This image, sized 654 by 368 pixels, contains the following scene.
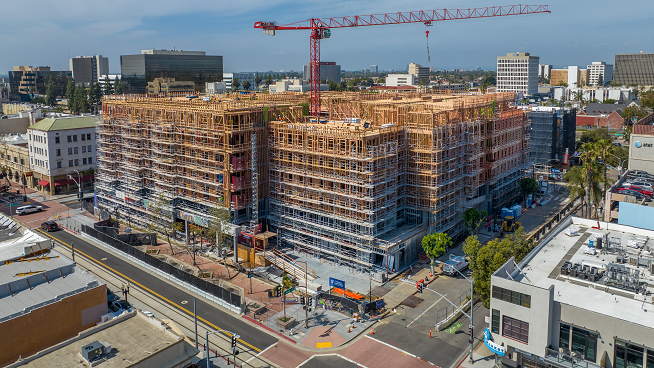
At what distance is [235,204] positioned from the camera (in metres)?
77.6

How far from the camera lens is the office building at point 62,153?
11356 cm

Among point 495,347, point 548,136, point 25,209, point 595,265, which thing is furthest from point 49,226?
point 548,136

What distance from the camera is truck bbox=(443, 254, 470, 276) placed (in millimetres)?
67938

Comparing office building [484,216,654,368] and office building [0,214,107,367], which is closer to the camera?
office building [484,216,654,368]

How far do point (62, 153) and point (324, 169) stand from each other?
75.0 m

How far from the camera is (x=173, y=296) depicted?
63.9 m

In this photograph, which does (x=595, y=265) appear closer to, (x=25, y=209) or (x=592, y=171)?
(x=592, y=171)

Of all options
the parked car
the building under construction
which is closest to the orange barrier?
the building under construction

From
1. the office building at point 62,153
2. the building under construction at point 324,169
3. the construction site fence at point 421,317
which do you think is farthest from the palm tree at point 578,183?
the office building at point 62,153

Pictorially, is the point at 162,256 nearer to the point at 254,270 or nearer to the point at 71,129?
the point at 254,270

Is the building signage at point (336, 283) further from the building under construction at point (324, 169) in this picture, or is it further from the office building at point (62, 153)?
the office building at point (62, 153)

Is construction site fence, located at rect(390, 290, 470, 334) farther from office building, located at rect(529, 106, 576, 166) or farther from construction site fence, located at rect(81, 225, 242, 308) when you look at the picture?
office building, located at rect(529, 106, 576, 166)

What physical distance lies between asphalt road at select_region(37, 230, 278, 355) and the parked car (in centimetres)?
442

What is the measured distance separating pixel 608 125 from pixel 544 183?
10091 cm
